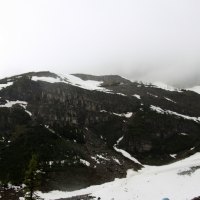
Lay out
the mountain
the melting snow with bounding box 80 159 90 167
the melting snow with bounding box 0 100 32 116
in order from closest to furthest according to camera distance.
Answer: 1. the mountain
2. the melting snow with bounding box 80 159 90 167
3. the melting snow with bounding box 0 100 32 116

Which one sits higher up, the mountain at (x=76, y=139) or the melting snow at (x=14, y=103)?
the melting snow at (x=14, y=103)

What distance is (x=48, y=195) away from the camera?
103000mm

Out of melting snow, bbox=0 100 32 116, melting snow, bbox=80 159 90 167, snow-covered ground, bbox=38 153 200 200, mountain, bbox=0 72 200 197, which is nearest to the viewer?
snow-covered ground, bbox=38 153 200 200

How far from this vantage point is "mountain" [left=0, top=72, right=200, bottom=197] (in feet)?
413

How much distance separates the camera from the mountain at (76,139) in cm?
12575

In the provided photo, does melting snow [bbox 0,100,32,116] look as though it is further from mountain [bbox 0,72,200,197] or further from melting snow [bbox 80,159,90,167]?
melting snow [bbox 80,159,90,167]

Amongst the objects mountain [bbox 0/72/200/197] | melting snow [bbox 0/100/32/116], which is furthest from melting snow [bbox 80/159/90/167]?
melting snow [bbox 0/100/32/116]

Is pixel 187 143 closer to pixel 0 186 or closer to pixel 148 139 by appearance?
pixel 148 139

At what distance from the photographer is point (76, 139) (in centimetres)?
15962

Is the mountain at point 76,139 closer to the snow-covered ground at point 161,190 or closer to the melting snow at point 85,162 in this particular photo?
the melting snow at point 85,162

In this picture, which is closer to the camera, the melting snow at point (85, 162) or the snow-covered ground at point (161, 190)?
the snow-covered ground at point (161, 190)

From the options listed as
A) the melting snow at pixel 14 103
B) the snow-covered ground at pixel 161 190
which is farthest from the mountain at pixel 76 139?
the snow-covered ground at pixel 161 190

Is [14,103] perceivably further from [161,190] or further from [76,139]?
[161,190]

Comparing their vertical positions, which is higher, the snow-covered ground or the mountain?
the snow-covered ground
